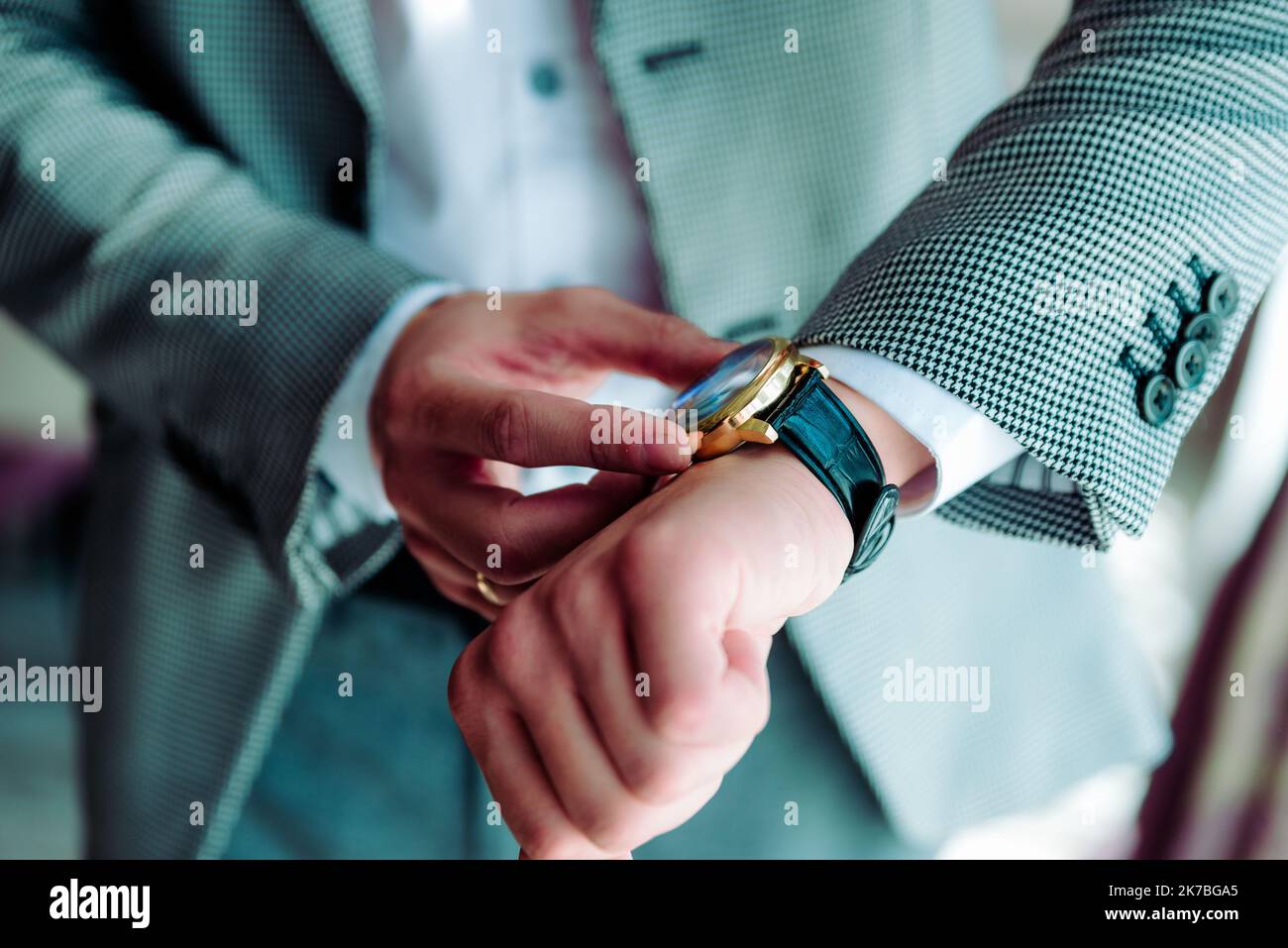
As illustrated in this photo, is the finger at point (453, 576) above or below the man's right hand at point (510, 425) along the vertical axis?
below

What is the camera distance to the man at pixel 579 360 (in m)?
0.49

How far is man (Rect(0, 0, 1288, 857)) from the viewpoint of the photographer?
49 cm

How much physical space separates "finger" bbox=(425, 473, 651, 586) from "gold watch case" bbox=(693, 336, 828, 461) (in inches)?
2.1

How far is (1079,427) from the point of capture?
559 millimetres

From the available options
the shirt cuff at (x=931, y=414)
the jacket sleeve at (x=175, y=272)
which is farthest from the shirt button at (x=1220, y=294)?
the jacket sleeve at (x=175, y=272)

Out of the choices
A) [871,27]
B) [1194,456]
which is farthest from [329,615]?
[1194,456]

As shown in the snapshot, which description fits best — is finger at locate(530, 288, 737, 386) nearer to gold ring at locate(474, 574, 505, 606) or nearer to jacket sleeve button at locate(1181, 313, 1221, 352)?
gold ring at locate(474, 574, 505, 606)

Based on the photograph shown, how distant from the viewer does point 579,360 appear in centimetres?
70

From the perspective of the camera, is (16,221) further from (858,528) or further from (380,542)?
(858,528)

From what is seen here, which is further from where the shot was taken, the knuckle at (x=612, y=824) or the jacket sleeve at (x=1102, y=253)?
the jacket sleeve at (x=1102, y=253)

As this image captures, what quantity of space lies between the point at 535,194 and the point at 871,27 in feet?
1.06

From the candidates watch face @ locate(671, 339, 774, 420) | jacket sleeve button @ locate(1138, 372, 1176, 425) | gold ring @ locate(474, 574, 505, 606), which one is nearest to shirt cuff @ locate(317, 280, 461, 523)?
gold ring @ locate(474, 574, 505, 606)

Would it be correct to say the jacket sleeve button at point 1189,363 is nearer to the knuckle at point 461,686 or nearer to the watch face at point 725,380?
the watch face at point 725,380

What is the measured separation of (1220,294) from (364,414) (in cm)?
61
